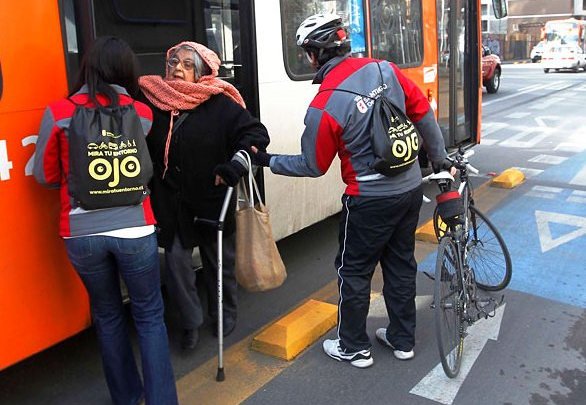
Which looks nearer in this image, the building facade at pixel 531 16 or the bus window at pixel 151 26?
the bus window at pixel 151 26

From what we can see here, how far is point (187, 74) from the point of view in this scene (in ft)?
10.6

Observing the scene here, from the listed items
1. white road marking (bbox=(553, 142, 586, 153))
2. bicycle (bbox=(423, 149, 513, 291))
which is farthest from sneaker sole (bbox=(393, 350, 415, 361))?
white road marking (bbox=(553, 142, 586, 153))

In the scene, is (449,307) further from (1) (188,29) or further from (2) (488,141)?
(2) (488,141)

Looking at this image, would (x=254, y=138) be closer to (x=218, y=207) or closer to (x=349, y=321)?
(x=218, y=207)

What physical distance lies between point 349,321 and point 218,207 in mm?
939

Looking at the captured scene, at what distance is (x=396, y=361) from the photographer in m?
3.52

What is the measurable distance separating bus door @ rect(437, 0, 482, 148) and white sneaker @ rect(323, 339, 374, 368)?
4.05 m

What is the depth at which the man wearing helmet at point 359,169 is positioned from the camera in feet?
9.84

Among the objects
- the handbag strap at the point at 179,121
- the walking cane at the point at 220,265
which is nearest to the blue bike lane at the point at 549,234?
the walking cane at the point at 220,265

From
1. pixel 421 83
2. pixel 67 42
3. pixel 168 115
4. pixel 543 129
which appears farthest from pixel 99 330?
pixel 543 129

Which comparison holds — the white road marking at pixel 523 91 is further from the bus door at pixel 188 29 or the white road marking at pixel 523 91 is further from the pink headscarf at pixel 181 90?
the pink headscarf at pixel 181 90

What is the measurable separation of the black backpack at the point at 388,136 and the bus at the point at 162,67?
1347mm

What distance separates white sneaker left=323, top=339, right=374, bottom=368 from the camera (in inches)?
135

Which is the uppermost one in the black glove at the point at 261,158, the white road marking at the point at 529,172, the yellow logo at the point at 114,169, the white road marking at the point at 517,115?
the yellow logo at the point at 114,169
